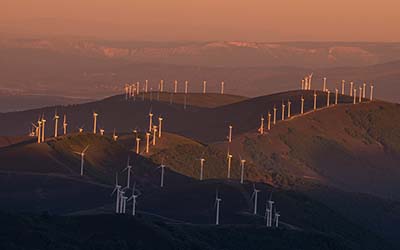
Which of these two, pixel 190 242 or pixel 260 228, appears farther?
pixel 260 228

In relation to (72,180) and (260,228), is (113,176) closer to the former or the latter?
(72,180)

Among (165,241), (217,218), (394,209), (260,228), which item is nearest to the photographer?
(165,241)

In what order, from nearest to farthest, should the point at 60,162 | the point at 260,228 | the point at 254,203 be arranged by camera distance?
the point at 260,228 → the point at 254,203 → the point at 60,162

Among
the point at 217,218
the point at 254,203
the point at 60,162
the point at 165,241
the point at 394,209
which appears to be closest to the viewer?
the point at 165,241

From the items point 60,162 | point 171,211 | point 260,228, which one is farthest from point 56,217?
point 60,162

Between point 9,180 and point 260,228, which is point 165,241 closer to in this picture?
point 260,228

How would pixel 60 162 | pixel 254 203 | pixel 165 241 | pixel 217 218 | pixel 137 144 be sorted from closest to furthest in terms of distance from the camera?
pixel 165 241, pixel 217 218, pixel 254 203, pixel 60 162, pixel 137 144

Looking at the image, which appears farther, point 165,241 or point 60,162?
point 60,162

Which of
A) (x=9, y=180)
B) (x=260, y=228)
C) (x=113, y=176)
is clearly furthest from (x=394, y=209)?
(x=260, y=228)
